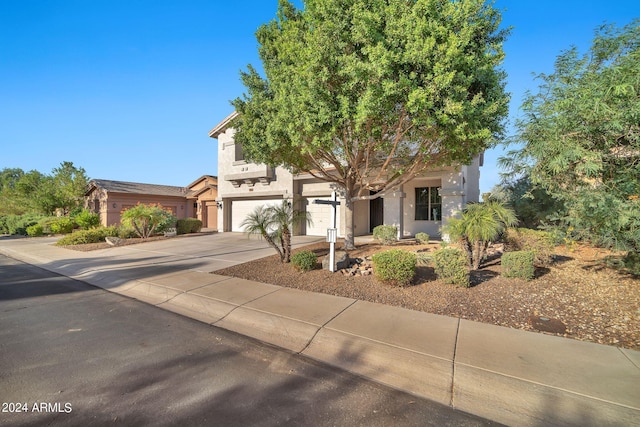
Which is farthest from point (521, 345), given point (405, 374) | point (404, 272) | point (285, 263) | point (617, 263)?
point (285, 263)

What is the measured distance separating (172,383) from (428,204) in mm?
13629

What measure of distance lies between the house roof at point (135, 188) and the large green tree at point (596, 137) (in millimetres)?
31333

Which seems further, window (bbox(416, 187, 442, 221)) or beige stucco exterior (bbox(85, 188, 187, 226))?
beige stucco exterior (bbox(85, 188, 187, 226))

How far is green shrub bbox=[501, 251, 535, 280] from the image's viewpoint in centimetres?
615

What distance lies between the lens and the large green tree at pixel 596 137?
153 inches

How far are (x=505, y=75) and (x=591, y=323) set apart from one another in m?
6.28

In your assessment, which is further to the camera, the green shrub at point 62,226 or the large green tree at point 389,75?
the green shrub at point 62,226

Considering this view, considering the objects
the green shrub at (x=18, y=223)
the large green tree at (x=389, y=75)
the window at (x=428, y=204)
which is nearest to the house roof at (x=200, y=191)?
the green shrub at (x=18, y=223)

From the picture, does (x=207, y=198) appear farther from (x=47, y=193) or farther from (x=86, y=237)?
(x=47, y=193)

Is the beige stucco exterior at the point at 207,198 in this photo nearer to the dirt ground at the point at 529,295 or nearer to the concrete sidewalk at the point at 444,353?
the dirt ground at the point at 529,295

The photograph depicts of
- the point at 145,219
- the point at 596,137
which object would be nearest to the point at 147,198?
the point at 145,219

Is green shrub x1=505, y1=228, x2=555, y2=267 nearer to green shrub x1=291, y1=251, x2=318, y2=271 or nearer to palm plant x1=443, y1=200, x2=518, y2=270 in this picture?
palm plant x1=443, y1=200, x2=518, y2=270

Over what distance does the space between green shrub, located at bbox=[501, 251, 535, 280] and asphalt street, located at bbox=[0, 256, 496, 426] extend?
15.5 ft

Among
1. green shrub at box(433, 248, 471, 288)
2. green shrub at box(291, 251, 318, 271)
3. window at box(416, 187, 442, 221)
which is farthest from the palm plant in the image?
window at box(416, 187, 442, 221)
